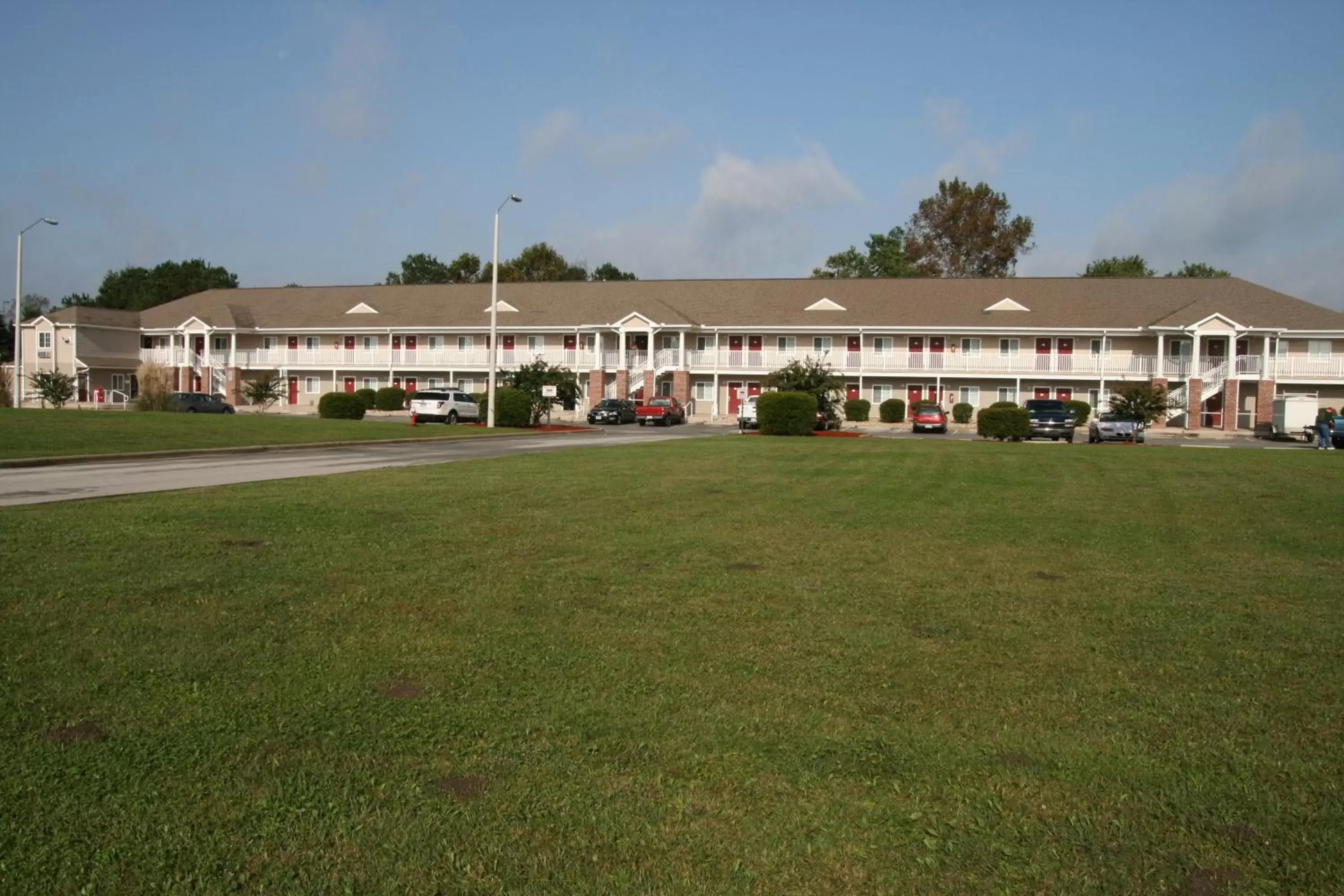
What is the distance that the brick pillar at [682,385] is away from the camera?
63219mm

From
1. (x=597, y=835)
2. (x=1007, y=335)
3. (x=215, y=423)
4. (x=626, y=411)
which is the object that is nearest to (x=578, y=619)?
(x=597, y=835)

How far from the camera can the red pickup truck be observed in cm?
5412

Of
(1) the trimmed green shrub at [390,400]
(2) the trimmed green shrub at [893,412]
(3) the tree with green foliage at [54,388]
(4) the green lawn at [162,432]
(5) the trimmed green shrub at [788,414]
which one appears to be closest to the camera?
(4) the green lawn at [162,432]

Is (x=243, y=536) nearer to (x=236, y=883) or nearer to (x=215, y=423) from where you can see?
(x=236, y=883)

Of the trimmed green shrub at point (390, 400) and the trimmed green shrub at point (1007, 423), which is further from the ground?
the trimmed green shrub at point (390, 400)

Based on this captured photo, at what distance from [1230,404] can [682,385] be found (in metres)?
29.2

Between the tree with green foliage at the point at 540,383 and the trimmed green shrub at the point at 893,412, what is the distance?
19.4 meters

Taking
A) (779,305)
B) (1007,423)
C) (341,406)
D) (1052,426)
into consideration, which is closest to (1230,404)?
(1052,426)

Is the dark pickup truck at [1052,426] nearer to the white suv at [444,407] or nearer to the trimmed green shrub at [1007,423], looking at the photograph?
the trimmed green shrub at [1007,423]

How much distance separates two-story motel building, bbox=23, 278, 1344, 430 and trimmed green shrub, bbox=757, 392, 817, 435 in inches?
830

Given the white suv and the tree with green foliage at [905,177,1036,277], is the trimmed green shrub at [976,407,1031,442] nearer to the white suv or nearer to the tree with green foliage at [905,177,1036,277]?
the white suv

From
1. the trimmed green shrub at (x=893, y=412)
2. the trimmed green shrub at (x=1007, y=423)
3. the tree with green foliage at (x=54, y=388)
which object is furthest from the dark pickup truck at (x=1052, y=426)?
the tree with green foliage at (x=54, y=388)

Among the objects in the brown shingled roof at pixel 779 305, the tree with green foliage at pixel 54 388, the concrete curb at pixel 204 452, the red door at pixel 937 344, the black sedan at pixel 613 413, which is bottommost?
the concrete curb at pixel 204 452

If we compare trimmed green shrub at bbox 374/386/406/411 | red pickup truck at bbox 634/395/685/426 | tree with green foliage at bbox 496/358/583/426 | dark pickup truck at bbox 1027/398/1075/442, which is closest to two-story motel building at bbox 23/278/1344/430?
trimmed green shrub at bbox 374/386/406/411
